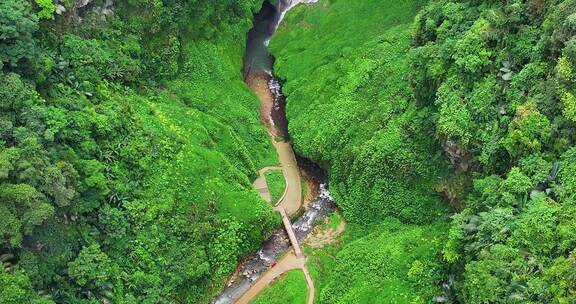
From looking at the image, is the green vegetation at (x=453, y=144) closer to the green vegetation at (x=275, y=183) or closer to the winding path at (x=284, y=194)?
the winding path at (x=284, y=194)

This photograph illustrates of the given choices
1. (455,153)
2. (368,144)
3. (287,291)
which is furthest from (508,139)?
(287,291)

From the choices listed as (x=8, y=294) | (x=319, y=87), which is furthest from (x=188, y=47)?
(x=8, y=294)

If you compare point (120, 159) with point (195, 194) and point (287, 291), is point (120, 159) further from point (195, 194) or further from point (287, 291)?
point (287, 291)

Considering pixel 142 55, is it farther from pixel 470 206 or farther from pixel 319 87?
pixel 470 206

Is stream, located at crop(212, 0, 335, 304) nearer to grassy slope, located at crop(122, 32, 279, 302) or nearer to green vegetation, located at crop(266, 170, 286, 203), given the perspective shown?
grassy slope, located at crop(122, 32, 279, 302)

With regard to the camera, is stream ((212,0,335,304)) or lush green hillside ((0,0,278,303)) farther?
stream ((212,0,335,304))

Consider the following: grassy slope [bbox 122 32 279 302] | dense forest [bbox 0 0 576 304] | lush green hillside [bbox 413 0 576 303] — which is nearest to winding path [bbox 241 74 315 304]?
dense forest [bbox 0 0 576 304]
